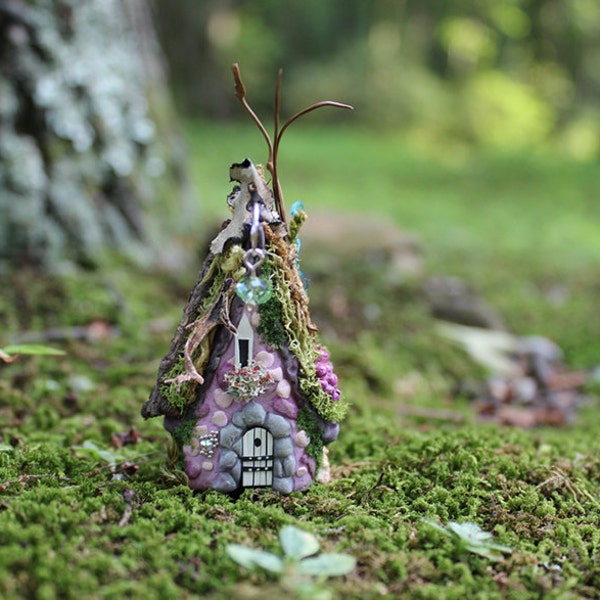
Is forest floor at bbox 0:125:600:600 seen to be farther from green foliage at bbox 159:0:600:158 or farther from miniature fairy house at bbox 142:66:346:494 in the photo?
green foliage at bbox 159:0:600:158

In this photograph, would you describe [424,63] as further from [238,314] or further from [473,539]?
[473,539]

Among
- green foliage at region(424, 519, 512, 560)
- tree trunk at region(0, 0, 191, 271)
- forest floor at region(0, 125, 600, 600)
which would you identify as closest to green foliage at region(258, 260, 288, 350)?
forest floor at region(0, 125, 600, 600)

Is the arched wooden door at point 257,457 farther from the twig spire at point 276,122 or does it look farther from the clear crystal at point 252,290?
the twig spire at point 276,122

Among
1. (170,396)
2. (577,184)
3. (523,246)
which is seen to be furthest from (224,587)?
(577,184)

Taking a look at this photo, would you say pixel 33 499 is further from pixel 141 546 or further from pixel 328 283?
pixel 328 283

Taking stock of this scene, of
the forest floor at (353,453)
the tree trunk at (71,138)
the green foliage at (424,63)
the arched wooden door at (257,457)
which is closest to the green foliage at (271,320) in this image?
the arched wooden door at (257,457)

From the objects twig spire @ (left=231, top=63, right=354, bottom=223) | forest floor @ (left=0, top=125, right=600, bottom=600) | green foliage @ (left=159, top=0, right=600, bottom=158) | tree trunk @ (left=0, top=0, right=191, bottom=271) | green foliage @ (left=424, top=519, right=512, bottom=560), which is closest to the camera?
forest floor @ (left=0, top=125, right=600, bottom=600)

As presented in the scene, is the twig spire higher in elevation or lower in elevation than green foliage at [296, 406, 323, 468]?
higher
